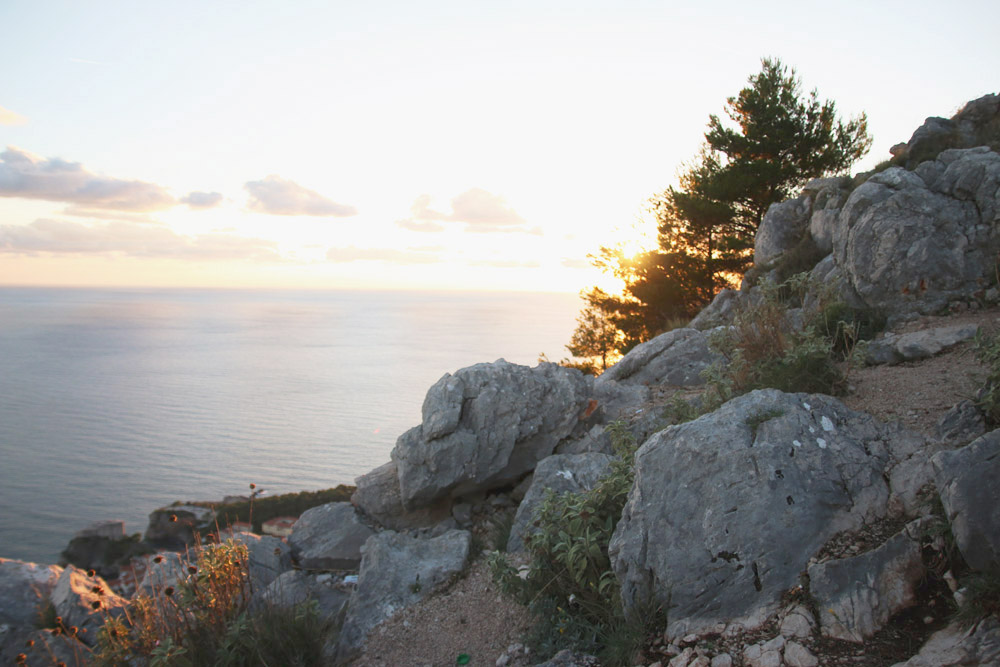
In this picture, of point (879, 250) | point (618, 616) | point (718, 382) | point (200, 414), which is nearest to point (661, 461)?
point (618, 616)

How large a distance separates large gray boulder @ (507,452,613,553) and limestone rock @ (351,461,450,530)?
207 cm

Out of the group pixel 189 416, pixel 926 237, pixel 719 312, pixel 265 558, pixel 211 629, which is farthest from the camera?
pixel 189 416

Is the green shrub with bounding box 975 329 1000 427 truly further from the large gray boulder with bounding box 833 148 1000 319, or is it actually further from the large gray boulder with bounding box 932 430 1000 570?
the large gray boulder with bounding box 833 148 1000 319

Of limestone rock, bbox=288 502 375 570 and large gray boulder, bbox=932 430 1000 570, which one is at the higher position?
large gray boulder, bbox=932 430 1000 570

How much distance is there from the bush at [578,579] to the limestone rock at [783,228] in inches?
488

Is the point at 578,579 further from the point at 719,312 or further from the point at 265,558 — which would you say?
the point at 719,312

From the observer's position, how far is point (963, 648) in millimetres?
3355

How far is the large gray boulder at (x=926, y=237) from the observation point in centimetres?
972

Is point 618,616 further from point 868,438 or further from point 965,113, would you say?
point 965,113

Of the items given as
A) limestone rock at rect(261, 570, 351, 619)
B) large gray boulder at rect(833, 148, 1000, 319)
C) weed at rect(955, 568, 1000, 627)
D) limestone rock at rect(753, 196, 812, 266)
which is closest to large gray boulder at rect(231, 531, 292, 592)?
limestone rock at rect(261, 570, 351, 619)

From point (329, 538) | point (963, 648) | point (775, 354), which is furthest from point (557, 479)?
point (963, 648)

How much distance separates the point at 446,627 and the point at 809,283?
6.56 m

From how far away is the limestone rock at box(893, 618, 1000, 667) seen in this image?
10.7 feet

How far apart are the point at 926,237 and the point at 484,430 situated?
25.4ft
